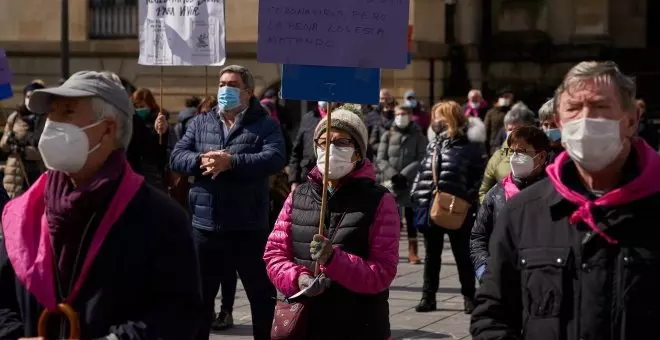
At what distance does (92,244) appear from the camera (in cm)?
380

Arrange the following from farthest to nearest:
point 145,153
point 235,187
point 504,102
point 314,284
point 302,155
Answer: point 504,102
point 302,155
point 145,153
point 235,187
point 314,284

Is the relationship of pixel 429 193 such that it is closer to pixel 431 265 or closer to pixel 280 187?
pixel 431 265

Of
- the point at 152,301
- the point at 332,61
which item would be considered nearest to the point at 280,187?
the point at 332,61

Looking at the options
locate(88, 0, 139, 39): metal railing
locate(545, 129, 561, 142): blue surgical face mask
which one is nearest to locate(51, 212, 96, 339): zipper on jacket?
locate(545, 129, 561, 142): blue surgical face mask

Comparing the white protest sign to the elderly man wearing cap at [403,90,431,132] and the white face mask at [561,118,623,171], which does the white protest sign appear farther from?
the elderly man wearing cap at [403,90,431,132]

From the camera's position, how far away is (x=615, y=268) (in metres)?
3.73

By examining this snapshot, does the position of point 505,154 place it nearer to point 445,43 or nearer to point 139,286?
point 139,286

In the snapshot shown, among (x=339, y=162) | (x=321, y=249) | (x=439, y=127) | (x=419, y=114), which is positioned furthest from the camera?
(x=419, y=114)

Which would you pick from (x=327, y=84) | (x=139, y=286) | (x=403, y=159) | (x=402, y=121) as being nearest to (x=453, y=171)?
(x=403, y=159)

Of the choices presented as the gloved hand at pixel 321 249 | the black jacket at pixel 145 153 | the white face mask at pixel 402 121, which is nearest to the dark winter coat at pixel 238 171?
the black jacket at pixel 145 153

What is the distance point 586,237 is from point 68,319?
144 cm

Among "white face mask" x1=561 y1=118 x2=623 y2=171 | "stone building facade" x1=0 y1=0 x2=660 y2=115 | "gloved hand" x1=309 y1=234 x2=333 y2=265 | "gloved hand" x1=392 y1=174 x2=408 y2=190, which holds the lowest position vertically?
"gloved hand" x1=392 y1=174 x2=408 y2=190

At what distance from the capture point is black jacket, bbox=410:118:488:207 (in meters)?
10.6

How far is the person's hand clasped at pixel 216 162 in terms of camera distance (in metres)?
8.13
